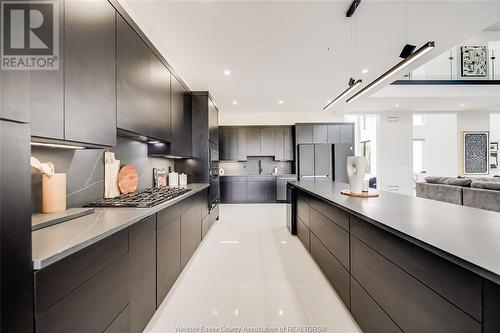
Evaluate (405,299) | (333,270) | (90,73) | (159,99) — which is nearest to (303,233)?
(333,270)

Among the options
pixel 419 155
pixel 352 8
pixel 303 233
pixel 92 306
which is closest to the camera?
pixel 92 306

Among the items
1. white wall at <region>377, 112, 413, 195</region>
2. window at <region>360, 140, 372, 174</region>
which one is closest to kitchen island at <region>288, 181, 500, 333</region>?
white wall at <region>377, 112, 413, 195</region>

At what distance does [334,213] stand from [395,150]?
6646mm

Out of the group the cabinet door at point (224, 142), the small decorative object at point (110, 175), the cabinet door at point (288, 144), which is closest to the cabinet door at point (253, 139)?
the cabinet door at point (224, 142)

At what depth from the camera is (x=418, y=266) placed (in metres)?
1.02

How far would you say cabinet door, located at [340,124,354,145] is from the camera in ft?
22.1

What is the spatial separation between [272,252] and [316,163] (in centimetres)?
429

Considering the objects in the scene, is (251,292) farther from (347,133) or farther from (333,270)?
(347,133)

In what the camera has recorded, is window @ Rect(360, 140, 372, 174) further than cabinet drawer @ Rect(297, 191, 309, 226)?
Yes

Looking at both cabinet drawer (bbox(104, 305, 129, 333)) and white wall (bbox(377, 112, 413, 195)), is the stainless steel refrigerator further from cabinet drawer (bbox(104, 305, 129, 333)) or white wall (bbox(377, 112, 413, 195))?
cabinet drawer (bbox(104, 305, 129, 333))

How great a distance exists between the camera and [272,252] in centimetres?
304

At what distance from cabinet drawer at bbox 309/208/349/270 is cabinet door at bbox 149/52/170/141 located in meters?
2.17

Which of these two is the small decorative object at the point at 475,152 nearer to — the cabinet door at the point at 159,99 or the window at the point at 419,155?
the window at the point at 419,155

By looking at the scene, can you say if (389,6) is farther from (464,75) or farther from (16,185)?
(464,75)
